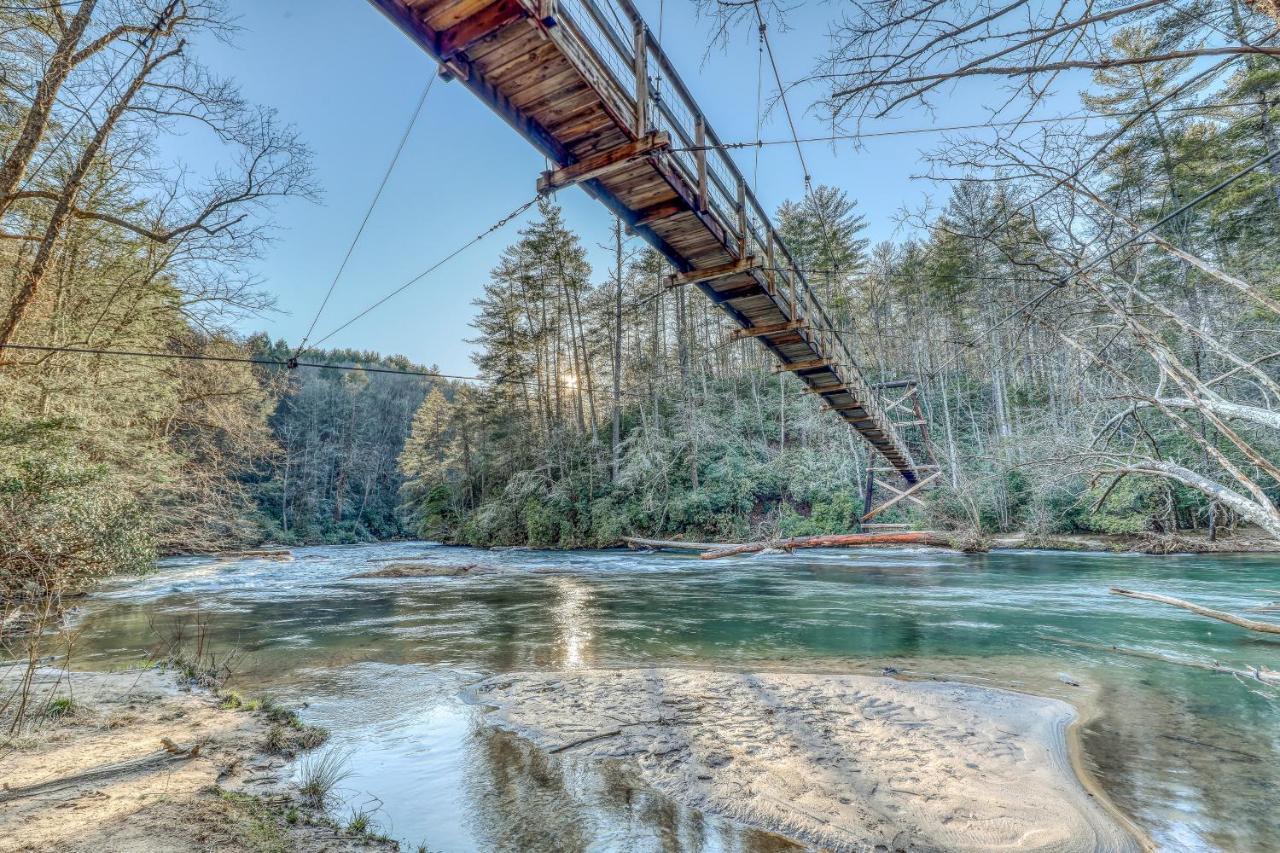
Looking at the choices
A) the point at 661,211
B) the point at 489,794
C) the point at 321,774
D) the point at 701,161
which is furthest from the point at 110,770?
the point at 701,161

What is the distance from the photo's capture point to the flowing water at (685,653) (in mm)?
2562

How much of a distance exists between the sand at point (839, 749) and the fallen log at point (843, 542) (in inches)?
436

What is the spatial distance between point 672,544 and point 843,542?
5249 millimetres

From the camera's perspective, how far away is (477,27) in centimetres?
328

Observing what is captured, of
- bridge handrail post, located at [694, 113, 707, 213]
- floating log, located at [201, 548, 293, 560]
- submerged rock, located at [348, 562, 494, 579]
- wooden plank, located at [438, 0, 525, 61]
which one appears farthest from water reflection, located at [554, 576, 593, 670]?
floating log, located at [201, 548, 293, 560]

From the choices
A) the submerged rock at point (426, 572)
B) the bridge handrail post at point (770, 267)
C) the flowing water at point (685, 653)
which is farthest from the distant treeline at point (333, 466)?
the bridge handrail post at point (770, 267)

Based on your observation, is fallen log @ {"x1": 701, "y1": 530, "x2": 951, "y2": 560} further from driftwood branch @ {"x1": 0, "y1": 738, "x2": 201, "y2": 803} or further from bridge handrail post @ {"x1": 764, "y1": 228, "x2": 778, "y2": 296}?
driftwood branch @ {"x1": 0, "y1": 738, "x2": 201, "y2": 803}

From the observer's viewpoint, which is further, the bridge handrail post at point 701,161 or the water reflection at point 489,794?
the bridge handrail post at point 701,161

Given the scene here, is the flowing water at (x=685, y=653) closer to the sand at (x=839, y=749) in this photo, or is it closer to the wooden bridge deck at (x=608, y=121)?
the sand at (x=839, y=749)

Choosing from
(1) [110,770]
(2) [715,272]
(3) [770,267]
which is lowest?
(1) [110,770]

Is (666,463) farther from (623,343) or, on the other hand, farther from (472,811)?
(472,811)

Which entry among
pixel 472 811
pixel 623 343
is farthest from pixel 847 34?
pixel 623 343

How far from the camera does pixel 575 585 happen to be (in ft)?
36.3

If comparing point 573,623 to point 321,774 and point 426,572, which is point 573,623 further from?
point 426,572
